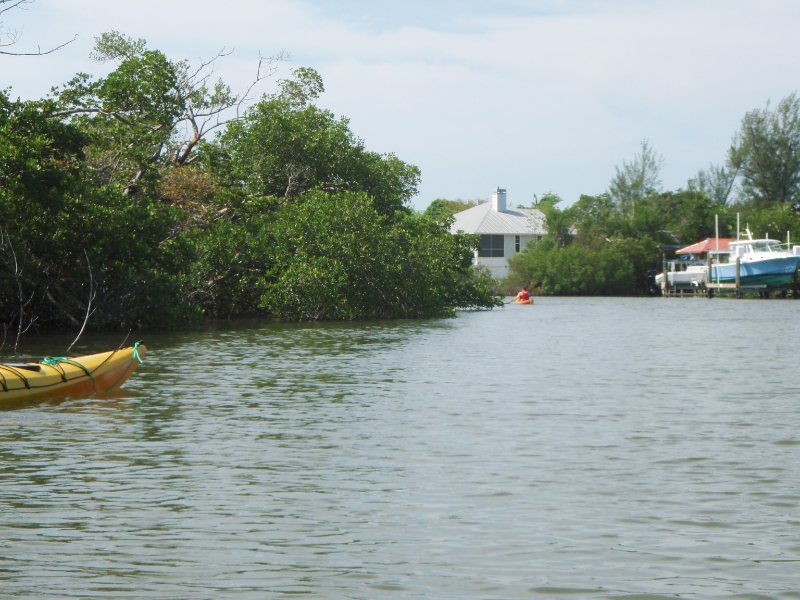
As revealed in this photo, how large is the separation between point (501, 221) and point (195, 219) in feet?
213

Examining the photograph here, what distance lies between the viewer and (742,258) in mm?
87688

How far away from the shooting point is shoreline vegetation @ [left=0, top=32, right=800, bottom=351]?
36.4 m

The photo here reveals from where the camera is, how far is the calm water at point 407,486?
901cm

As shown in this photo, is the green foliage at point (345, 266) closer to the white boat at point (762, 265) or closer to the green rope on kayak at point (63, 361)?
the green rope on kayak at point (63, 361)

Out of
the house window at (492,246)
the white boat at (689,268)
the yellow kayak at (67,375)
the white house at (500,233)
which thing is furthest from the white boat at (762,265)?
the yellow kayak at (67,375)

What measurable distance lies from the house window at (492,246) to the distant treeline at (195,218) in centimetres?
4321

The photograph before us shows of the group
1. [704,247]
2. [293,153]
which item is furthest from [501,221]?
[293,153]

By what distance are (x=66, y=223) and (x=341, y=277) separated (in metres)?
13.7

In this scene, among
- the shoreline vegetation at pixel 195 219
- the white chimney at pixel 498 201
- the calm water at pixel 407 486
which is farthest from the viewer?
the white chimney at pixel 498 201

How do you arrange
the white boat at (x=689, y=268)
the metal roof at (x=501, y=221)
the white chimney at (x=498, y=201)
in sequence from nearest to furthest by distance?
the white boat at (x=689, y=268) < the metal roof at (x=501, y=221) < the white chimney at (x=498, y=201)

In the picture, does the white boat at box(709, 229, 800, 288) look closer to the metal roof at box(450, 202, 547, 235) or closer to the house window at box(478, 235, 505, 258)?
the metal roof at box(450, 202, 547, 235)

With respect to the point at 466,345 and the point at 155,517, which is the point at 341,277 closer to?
the point at 466,345

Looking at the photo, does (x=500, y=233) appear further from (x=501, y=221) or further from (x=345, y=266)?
(x=345, y=266)

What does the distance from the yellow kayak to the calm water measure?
321mm
